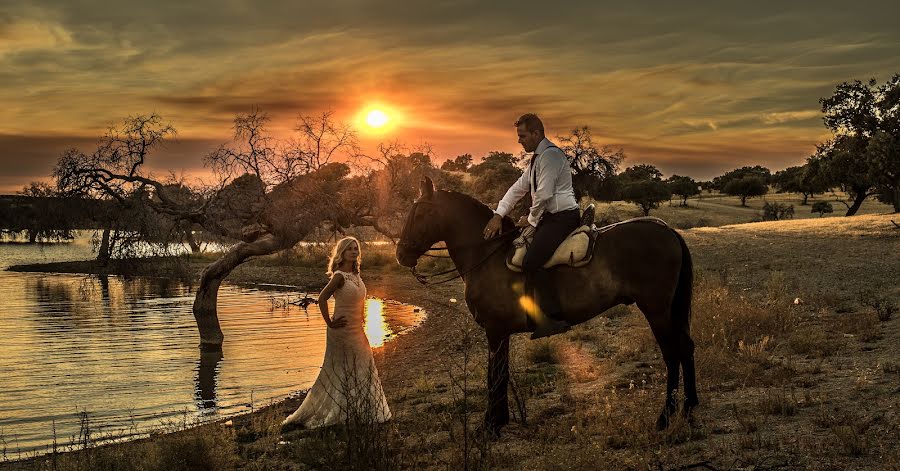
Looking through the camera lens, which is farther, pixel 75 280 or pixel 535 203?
pixel 75 280

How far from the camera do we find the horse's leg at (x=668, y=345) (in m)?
8.71

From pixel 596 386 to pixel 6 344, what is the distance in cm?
2049

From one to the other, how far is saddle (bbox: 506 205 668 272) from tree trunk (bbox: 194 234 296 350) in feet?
49.0

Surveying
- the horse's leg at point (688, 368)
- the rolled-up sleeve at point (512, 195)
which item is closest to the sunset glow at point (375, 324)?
the rolled-up sleeve at point (512, 195)

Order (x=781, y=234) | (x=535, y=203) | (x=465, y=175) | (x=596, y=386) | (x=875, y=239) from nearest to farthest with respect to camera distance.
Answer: (x=535, y=203) → (x=596, y=386) → (x=875, y=239) → (x=781, y=234) → (x=465, y=175)

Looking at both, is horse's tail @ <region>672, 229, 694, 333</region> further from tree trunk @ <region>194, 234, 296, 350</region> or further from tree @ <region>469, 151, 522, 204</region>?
tree @ <region>469, 151, 522, 204</region>

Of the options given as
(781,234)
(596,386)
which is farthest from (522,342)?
(781,234)

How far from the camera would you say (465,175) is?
271ft

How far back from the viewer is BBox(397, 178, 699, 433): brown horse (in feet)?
A: 28.7

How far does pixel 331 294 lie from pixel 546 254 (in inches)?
129

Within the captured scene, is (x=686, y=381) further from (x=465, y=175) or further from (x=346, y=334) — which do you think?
(x=465, y=175)

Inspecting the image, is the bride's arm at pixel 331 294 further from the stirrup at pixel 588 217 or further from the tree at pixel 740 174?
the tree at pixel 740 174

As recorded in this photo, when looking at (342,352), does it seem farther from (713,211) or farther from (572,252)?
(713,211)

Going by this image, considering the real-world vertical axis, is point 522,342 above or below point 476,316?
below
